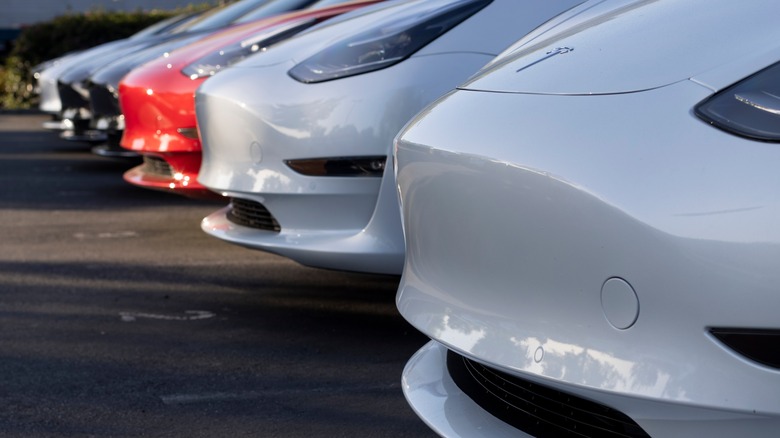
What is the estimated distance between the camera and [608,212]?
2.05m

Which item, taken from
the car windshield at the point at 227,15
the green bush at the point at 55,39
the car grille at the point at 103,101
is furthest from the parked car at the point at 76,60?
the green bush at the point at 55,39

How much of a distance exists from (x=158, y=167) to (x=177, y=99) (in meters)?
0.56

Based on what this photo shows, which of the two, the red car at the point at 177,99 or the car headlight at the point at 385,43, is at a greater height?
the car headlight at the point at 385,43

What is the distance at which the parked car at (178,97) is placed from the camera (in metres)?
5.74

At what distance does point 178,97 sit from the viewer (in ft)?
18.9

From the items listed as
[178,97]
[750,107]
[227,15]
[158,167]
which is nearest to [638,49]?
[750,107]

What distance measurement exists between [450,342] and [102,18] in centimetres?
1783

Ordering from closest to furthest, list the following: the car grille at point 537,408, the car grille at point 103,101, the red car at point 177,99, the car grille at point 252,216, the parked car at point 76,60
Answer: the car grille at point 537,408, the car grille at point 252,216, the red car at point 177,99, the car grille at point 103,101, the parked car at point 76,60

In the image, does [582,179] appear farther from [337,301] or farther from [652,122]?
[337,301]

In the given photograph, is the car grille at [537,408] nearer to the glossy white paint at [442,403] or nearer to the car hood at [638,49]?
the glossy white paint at [442,403]

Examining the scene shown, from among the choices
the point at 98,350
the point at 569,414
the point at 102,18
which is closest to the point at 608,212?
the point at 569,414

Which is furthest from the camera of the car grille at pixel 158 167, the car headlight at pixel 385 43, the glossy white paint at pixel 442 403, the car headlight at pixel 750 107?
the car grille at pixel 158 167

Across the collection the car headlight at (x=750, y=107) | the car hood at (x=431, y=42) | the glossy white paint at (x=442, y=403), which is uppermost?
the car headlight at (x=750, y=107)

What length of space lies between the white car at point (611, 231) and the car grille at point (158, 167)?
360 cm
